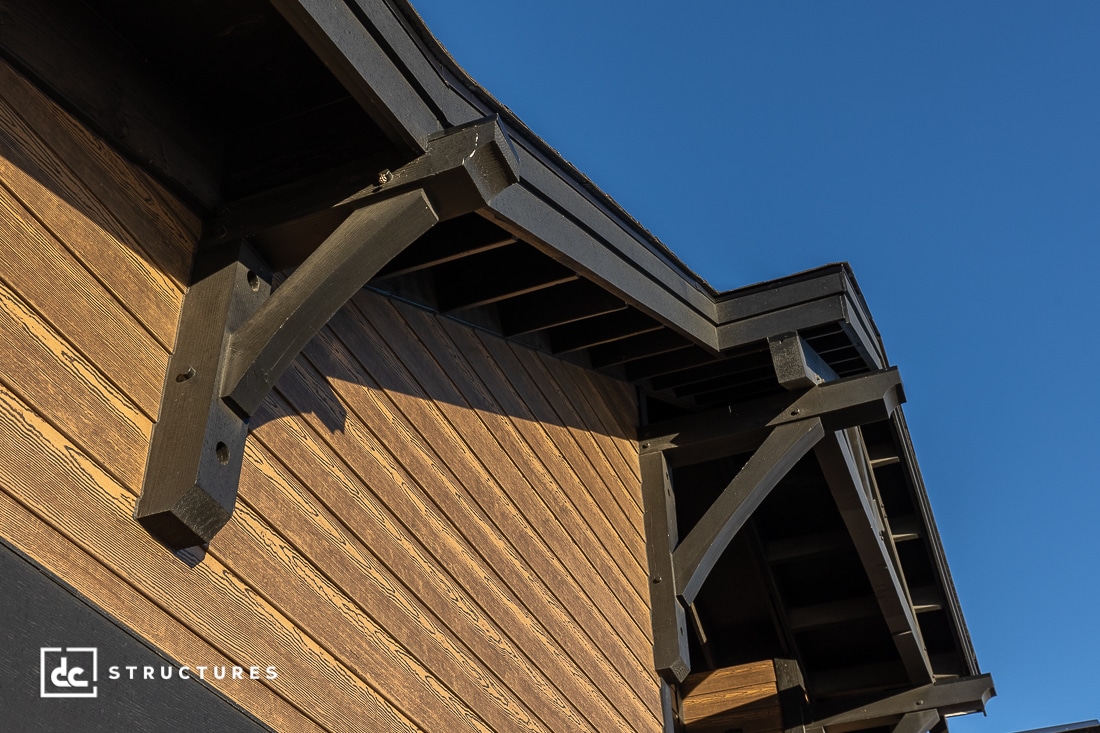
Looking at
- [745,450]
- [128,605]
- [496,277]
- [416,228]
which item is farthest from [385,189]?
[745,450]

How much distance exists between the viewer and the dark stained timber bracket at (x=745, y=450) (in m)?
4.94

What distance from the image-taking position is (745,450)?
17.9 ft

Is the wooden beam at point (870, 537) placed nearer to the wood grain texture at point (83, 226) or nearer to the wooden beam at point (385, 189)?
the wooden beam at point (385, 189)

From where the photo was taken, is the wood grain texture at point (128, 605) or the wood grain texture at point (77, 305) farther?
the wood grain texture at point (77, 305)

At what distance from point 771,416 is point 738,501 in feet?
1.80

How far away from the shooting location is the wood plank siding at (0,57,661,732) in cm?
230

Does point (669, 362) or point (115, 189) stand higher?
point (669, 362)

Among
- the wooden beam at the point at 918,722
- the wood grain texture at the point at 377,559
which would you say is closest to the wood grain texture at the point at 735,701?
the wooden beam at the point at 918,722

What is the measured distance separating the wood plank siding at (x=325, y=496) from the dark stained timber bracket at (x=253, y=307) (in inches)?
2.2

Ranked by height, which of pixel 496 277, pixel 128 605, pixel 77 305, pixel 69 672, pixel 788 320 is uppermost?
pixel 788 320

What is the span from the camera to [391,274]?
141 inches

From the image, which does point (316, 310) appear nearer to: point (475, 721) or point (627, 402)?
point (475, 721)

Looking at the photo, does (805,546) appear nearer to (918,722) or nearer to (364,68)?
(918,722)

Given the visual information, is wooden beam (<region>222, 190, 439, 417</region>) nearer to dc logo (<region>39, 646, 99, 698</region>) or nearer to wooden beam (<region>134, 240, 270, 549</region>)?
wooden beam (<region>134, 240, 270, 549</region>)
